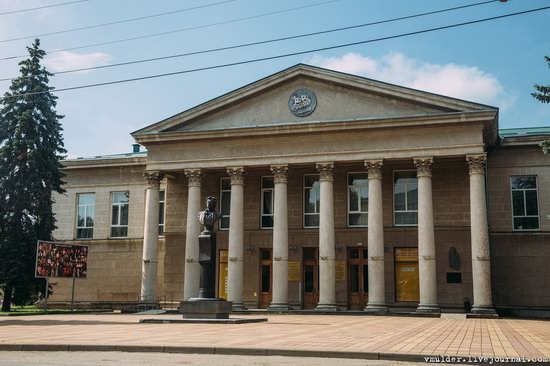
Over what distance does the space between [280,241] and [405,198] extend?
7435mm

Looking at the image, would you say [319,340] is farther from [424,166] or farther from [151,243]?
[151,243]

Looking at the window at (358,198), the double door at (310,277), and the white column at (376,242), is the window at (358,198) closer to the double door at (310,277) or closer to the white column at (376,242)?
the white column at (376,242)

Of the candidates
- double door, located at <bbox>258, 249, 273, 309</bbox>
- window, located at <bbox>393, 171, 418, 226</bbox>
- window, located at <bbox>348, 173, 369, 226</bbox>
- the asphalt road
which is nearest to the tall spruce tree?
double door, located at <bbox>258, 249, 273, 309</bbox>

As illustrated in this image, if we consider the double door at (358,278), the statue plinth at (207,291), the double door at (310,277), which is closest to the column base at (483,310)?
the double door at (358,278)

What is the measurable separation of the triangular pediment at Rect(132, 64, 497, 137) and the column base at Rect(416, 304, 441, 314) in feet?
31.0

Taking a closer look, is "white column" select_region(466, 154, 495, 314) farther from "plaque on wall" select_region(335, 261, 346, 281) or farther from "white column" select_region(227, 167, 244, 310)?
"white column" select_region(227, 167, 244, 310)

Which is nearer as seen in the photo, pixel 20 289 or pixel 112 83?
pixel 112 83

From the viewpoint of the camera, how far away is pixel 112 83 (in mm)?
20969

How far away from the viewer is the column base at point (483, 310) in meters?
30.0

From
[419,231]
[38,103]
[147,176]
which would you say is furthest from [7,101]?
[419,231]

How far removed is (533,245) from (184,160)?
1968 cm

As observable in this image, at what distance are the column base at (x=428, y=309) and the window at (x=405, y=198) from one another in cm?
530

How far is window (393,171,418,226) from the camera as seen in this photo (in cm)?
3491

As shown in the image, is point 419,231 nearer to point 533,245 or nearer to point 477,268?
point 477,268
